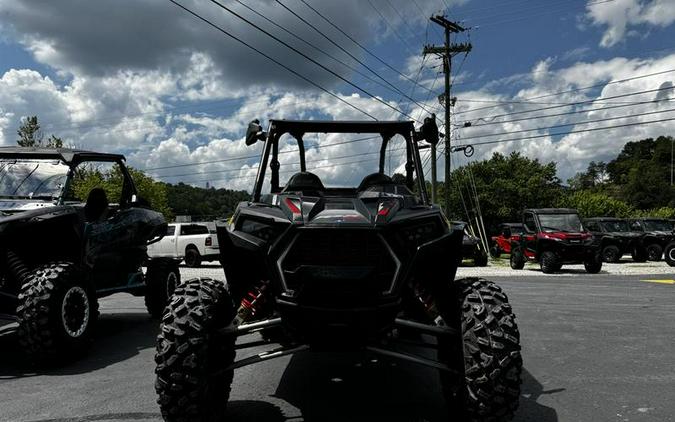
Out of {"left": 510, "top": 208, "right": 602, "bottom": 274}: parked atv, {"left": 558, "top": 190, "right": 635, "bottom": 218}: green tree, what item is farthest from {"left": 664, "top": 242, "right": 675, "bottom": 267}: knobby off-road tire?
{"left": 558, "top": 190, "right": 635, "bottom": 218}: green tree

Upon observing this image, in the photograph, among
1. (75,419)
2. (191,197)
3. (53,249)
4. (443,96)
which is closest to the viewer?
(75,419)

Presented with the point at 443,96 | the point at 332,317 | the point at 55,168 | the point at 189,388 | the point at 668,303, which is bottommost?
the point at 668,303

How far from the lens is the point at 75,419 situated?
3.84 m

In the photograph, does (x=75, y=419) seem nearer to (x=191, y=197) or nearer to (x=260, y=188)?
(x=260, y=188)

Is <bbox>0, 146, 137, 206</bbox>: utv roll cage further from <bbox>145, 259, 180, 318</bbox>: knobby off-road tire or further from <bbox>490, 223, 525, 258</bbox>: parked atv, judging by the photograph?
<bbox>490, 223, 525, 258</bbox>: parked atv

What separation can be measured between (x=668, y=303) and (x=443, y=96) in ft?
86.9

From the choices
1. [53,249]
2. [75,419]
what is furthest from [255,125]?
[53,249]

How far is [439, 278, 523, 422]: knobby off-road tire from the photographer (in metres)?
3.06

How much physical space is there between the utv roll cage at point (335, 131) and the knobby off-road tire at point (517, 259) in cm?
1735

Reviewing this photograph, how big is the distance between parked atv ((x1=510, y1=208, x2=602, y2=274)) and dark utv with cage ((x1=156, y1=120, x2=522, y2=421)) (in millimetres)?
16643

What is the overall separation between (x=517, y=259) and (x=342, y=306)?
774 inches

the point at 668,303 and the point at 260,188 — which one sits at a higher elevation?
the point at 260,188

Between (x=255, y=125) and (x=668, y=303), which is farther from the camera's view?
(x=668, y=303)

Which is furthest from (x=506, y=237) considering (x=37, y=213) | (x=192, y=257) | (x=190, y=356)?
(x=190, y=356)
